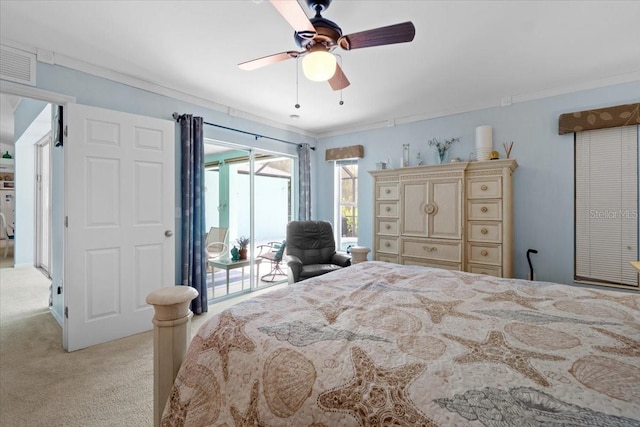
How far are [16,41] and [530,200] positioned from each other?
5.14 metres

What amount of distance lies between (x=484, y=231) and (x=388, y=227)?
3.80 feet

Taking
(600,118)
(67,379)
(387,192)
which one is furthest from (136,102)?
(600,118)

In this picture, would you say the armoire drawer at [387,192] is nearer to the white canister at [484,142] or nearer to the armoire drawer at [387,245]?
the armoire drawer at [387,245]

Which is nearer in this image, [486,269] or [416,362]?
[416,362]

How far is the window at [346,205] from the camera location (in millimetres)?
5191

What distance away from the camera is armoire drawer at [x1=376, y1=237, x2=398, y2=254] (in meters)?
4.03

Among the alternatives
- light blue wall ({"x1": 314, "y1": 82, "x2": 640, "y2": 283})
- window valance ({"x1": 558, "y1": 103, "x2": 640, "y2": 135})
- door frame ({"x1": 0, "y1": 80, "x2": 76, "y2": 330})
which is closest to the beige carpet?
door frame ({"x1": 0, "y1": 80, "x2": 76, "y2": 330})

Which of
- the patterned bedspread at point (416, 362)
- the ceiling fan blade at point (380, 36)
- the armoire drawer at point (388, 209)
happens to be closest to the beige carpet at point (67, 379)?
the patterned bedspread at point (416, 362)

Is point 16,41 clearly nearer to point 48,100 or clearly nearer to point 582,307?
point 48,100

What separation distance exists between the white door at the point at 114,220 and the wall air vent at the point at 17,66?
360 mm

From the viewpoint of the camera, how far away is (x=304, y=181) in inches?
199

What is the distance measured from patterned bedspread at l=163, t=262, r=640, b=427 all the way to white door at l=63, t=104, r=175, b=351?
206 centimetres

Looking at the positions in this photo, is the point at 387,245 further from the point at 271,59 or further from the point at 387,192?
the point at 271,59

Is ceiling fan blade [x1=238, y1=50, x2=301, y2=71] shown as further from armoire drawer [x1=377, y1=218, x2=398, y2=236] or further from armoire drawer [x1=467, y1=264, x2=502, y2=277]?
armoire drawer [x1=467, y1=264, x2=502, y2=277]
